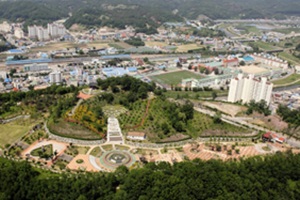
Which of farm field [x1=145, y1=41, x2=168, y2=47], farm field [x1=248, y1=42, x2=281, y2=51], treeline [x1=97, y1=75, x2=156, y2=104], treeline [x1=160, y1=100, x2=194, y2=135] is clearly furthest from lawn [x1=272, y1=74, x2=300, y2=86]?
farm field [x1=145, y1=41, x2=168, y2=47]

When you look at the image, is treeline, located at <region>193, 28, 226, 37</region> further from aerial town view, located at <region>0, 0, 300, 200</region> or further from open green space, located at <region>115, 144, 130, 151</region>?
open green space, located at <region>115, 144, 130, 151</region>

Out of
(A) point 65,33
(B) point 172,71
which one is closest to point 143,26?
(A) point 65,33

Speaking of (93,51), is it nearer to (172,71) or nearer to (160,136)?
(172,71)

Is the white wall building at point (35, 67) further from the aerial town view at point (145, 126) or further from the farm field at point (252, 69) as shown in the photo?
the farm field at point (252, 69)

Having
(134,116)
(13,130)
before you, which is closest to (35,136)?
(13,130)

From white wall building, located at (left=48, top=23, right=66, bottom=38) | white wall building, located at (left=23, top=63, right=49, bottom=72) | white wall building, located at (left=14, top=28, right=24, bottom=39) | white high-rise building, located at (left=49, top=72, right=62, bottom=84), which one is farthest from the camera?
white wall building, located at (left=48, top=23, right=66, bottom=38)

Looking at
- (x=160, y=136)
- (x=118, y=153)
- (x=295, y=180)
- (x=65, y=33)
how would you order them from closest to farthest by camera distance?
(x=295, y=180) → (x=118, y=153) → (x=160, y=136) → (x=65, y=33)

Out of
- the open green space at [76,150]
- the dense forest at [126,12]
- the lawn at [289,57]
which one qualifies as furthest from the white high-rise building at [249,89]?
the dense forest at [126,12]
